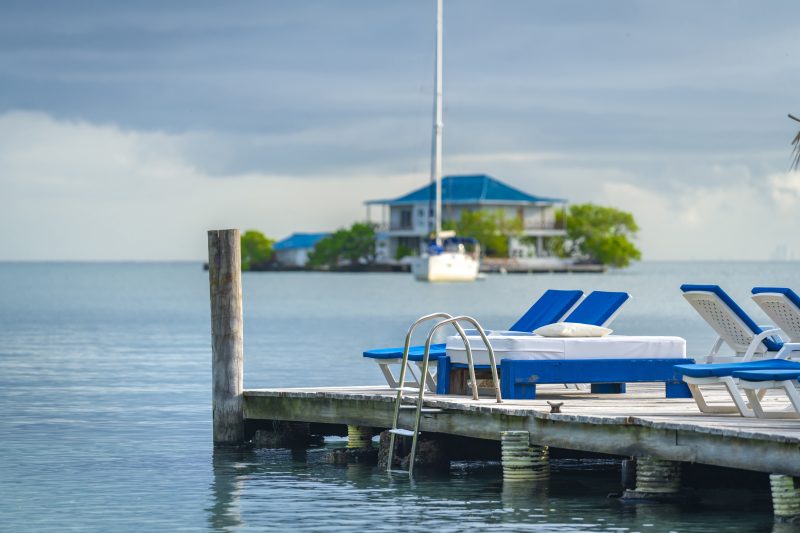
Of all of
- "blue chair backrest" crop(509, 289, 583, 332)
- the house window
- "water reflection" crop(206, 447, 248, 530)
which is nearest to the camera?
"water reflection" crop(206, 447, 248, 530)

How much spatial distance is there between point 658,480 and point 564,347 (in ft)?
7.64

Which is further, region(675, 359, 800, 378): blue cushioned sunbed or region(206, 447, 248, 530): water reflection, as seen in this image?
region(206, 447, 248, 530): water reflection

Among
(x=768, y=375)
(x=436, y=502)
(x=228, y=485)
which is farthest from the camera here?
(x=228, y=485)

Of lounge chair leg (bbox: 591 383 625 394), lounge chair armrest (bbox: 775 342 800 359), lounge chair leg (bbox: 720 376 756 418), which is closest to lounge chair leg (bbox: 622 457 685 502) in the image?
lounge chair leg (bbox: 720 376 756 418)

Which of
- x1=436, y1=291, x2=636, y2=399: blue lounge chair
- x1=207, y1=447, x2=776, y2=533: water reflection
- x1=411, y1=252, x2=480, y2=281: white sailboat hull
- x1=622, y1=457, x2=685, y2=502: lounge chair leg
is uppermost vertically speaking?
x1=411, y1=252, x2=480, y2=281: white sailboat hull

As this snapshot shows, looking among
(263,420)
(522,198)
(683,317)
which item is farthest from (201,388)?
(522,198)

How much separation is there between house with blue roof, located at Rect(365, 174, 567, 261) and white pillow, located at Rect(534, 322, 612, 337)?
13172cm

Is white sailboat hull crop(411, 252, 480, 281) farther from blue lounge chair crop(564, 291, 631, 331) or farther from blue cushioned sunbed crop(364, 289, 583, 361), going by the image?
blue lounge chair crop(564, 291, 631, 331)

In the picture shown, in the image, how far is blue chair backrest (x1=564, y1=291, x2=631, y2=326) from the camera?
1644 cm

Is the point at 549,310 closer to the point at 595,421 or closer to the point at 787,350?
the point at 787,350

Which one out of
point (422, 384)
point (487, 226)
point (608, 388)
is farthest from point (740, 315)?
point (487, 226)

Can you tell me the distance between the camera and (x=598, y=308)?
16.7 meters

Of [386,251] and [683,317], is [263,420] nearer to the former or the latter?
[683,317]

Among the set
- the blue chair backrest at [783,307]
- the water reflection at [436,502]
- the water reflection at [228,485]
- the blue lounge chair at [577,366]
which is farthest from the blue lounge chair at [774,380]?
the water reflection at [228,485]
